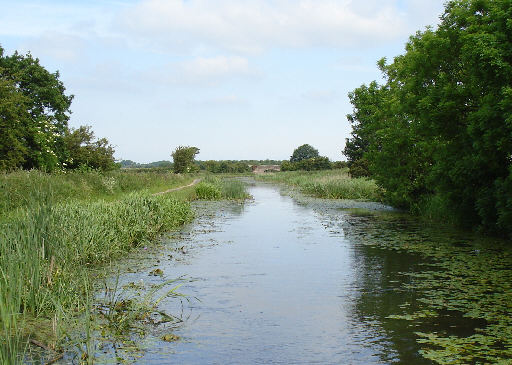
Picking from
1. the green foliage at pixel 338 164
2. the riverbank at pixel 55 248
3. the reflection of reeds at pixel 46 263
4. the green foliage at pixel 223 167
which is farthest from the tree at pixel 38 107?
the green foliage at pixel 223 167

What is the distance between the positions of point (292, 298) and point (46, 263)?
418 centimetres

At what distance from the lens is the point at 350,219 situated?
70.6ft

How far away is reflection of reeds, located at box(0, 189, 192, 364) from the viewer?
6.20 meters

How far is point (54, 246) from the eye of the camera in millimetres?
7668

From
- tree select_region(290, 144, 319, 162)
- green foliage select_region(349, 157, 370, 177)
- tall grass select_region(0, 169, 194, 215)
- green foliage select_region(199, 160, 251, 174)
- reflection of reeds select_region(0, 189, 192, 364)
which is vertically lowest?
reflection of reeds select_region(0, 189, 192, 364)

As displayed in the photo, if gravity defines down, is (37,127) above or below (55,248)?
above

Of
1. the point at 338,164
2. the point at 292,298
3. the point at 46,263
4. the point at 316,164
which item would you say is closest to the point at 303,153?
the point at 316,164

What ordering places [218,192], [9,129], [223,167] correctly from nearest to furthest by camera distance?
[9,129]
[218,192]
[223,167]

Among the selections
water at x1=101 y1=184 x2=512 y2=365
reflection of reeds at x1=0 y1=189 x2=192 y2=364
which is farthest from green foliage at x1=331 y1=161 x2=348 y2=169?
reflection of reeds at x1=0 y1=189 x2=192 y2=364

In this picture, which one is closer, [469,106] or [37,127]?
[469,106]

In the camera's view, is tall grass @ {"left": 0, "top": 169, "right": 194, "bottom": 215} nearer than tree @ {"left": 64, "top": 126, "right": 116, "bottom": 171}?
Yes

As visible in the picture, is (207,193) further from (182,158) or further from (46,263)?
(182,158)

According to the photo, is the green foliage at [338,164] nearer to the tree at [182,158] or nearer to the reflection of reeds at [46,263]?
the tree at [182,158]

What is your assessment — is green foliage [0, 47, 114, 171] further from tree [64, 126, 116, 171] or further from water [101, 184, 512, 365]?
→ water [101, 184, 512, 365]
